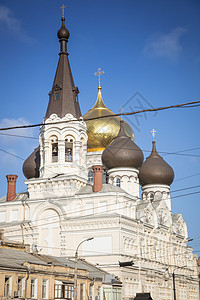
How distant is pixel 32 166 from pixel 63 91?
8417mm

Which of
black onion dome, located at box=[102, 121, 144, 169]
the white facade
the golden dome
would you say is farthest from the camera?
the golden dome

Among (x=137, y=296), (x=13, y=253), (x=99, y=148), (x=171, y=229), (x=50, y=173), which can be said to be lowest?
(x=137, y=296)

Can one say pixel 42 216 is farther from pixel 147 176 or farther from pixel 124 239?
pixel 147 176

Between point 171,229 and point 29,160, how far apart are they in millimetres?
15476

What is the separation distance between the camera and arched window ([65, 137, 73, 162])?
4106 cm

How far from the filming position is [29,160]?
154 feet

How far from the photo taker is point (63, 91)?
4259 centimetres

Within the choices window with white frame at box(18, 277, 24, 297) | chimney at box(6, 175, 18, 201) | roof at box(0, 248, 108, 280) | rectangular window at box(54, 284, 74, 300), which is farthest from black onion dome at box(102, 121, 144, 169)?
window with white frame at box(18, 277, 24, 297)

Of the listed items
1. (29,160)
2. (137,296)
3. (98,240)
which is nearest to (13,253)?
(98,240)

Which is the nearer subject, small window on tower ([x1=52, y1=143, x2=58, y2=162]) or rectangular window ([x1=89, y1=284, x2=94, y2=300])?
rectangular window ([x1=89, y1=284, x2=94, y2=300])


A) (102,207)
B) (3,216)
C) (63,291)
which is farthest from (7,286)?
(3,216)

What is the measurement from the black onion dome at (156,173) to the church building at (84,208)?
9.05 ft

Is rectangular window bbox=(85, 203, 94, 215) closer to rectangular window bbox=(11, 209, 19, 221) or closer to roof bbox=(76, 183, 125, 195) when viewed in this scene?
roof bbox=(76, 183, 125, 195)

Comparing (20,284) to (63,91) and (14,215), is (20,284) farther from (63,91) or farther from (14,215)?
(63,91)
